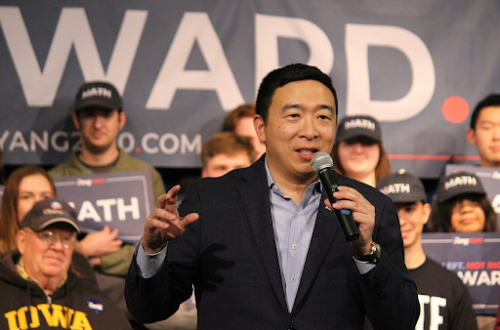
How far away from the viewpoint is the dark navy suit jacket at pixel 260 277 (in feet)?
5.87

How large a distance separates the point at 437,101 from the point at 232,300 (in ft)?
10.7

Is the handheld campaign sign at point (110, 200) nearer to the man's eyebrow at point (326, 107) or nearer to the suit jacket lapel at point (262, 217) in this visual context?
the suit jacket lapel at point (262, 217)

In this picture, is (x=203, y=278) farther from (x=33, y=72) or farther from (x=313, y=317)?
(x=33, y=72)

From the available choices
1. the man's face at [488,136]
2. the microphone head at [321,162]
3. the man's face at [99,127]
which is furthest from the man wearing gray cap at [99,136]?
the microphone head at [321,162]

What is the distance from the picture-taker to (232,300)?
184cm

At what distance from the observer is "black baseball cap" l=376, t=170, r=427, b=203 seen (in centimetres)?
358

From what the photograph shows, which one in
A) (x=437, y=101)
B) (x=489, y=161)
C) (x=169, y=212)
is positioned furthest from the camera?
(x=437, y=101)

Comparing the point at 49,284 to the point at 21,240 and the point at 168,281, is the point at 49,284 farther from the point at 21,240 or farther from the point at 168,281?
the point at 168,281

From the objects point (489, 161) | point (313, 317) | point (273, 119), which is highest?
point (489, 161)

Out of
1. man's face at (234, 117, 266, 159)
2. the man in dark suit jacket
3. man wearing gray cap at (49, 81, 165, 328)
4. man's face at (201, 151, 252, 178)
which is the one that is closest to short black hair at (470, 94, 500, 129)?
man's face at (234, 117, 266, 159)

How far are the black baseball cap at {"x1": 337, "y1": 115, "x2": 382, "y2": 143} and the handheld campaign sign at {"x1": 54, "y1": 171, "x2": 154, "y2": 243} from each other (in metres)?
1.20

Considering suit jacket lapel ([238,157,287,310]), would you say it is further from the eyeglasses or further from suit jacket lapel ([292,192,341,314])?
the eyeglasses

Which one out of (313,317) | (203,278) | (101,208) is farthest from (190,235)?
(101,208)

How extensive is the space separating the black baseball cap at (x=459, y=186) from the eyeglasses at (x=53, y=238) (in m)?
2.10
